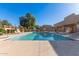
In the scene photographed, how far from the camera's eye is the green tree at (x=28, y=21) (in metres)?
9.27

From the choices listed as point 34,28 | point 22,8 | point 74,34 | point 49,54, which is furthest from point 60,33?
point 49,54

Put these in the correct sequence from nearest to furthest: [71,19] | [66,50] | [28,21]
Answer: [66,50] → [28,21] → [71,19]

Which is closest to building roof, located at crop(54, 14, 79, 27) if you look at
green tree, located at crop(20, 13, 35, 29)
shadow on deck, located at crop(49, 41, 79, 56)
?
green tree, located at crop(20, 13, 35, 29)

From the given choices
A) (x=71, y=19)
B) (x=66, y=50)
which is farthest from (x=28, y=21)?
(x=66, y=50)

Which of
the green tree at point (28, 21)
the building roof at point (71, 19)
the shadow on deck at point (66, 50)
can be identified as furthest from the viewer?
the building roof at point (71, 19)

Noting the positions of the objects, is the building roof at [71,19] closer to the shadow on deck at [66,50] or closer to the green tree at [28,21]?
the green tree at [28,21]

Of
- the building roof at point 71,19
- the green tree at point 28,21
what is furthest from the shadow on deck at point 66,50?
the green tree at point 28,21

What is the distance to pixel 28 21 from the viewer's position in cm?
999

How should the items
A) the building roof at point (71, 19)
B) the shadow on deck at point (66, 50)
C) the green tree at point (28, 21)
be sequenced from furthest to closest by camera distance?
the building roof at point (71, 19)
the green tree at point (28, 21)
the shadow on deck at point (66, 50)

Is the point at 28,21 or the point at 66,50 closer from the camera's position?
the point at 66,50

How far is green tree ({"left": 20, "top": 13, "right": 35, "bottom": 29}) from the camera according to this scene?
9.27 meters

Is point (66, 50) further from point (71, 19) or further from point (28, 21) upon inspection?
point (71, 19)

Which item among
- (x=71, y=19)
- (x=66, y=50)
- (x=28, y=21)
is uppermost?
(x=71, y=19)

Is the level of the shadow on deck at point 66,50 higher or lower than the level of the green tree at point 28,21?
lower
